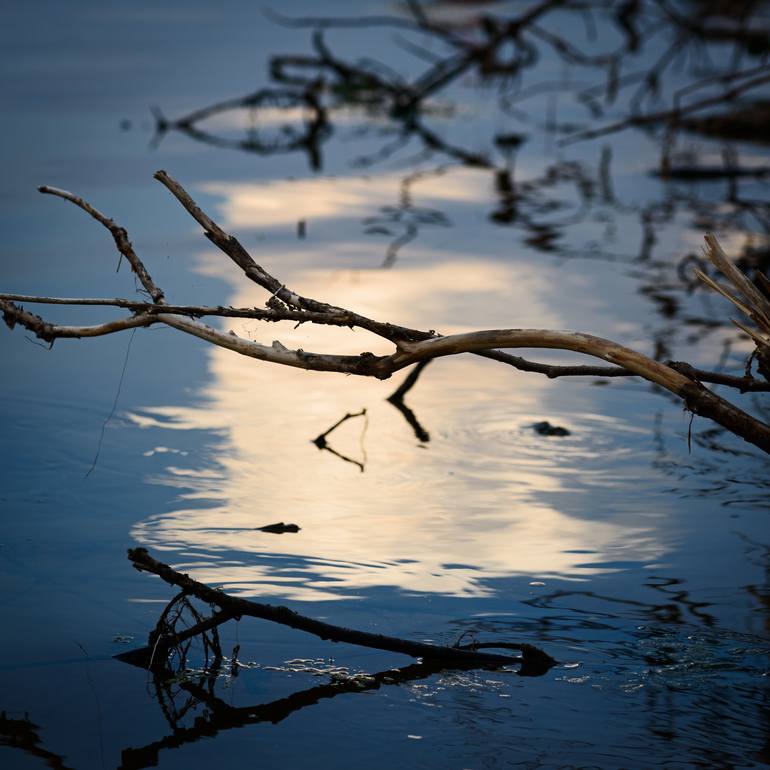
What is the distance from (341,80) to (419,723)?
9249 millimetres

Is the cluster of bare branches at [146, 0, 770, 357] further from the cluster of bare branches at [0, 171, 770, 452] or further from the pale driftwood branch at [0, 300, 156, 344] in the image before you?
the pale driftwood branch at [0, 300, 156, 344]

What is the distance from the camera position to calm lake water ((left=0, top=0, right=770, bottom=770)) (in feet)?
9.18

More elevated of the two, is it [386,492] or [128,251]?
[128,251]

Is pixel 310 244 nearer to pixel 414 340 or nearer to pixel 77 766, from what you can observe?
pixel 414 340

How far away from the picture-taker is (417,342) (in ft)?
9.75

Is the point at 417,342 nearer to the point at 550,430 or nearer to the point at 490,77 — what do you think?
the point at 550,430

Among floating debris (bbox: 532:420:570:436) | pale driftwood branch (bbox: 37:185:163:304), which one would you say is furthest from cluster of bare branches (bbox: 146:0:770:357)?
pale driftwood branch (bbox: 37:185:163:304)

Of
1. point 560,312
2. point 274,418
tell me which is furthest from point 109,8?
point 274,418

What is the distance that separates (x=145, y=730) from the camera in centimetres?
275

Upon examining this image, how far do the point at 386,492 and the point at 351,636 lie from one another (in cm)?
104

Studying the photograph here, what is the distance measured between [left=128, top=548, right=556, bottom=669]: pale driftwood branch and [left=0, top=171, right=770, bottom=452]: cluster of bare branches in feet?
1.65

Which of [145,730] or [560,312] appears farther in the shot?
[560,312]

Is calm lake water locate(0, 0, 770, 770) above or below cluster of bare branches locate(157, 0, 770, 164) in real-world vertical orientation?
below

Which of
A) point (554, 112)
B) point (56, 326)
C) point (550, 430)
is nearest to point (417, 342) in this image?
point (56, 326)
